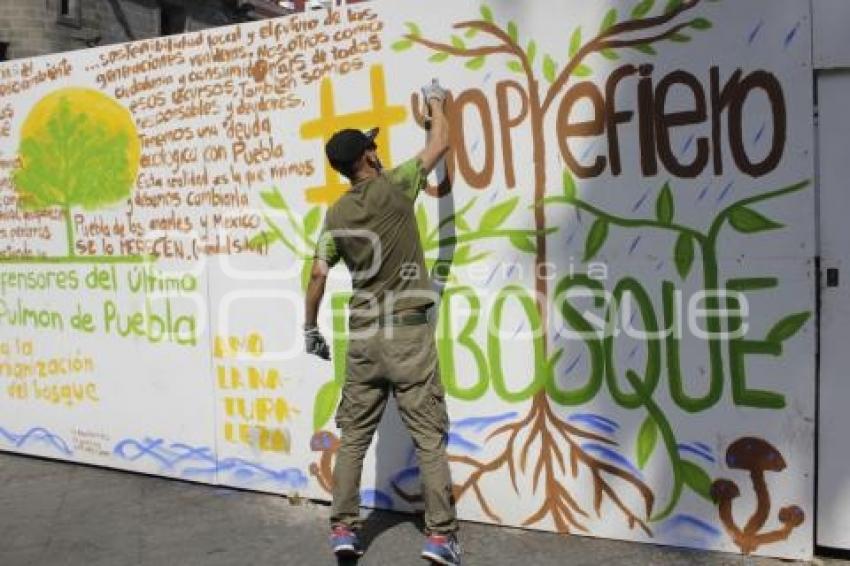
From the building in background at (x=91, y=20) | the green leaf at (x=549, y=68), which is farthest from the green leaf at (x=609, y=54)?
the building in background at (x=91, y=20)

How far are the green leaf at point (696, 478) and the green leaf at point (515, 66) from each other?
6.05ft

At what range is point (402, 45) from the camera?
4.01 metres

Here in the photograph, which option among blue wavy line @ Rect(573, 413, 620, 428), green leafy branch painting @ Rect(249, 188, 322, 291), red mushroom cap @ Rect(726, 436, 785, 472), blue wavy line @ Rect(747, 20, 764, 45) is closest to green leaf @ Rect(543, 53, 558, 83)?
blue wavy line @ Rect(747, 20, 764, 45)

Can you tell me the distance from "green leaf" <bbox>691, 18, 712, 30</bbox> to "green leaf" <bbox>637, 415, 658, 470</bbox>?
162 cm

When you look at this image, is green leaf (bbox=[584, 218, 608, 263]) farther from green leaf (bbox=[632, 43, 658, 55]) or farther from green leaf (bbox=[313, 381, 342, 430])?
green leaf (bbox=[313, 381, 342, 430])

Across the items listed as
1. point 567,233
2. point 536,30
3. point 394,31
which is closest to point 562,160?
point 567,233

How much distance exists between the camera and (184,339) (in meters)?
4.75

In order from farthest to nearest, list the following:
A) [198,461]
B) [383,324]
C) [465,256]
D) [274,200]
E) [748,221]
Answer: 1. [198,461]
2. [274,200]
3. [465,256]
4. [383,324]
5. [748,221]

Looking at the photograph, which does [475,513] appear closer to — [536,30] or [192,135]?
[536,30]

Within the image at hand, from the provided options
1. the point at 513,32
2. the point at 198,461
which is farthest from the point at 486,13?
the point at 198,461

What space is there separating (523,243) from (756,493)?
4.71 feet

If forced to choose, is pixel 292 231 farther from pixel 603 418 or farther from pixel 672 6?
pixel 672 6

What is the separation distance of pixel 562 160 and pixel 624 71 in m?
Answer: 0.45

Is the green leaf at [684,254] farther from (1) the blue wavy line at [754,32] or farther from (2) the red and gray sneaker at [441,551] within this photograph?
(2) the red and gray sneaker at [441,551]
